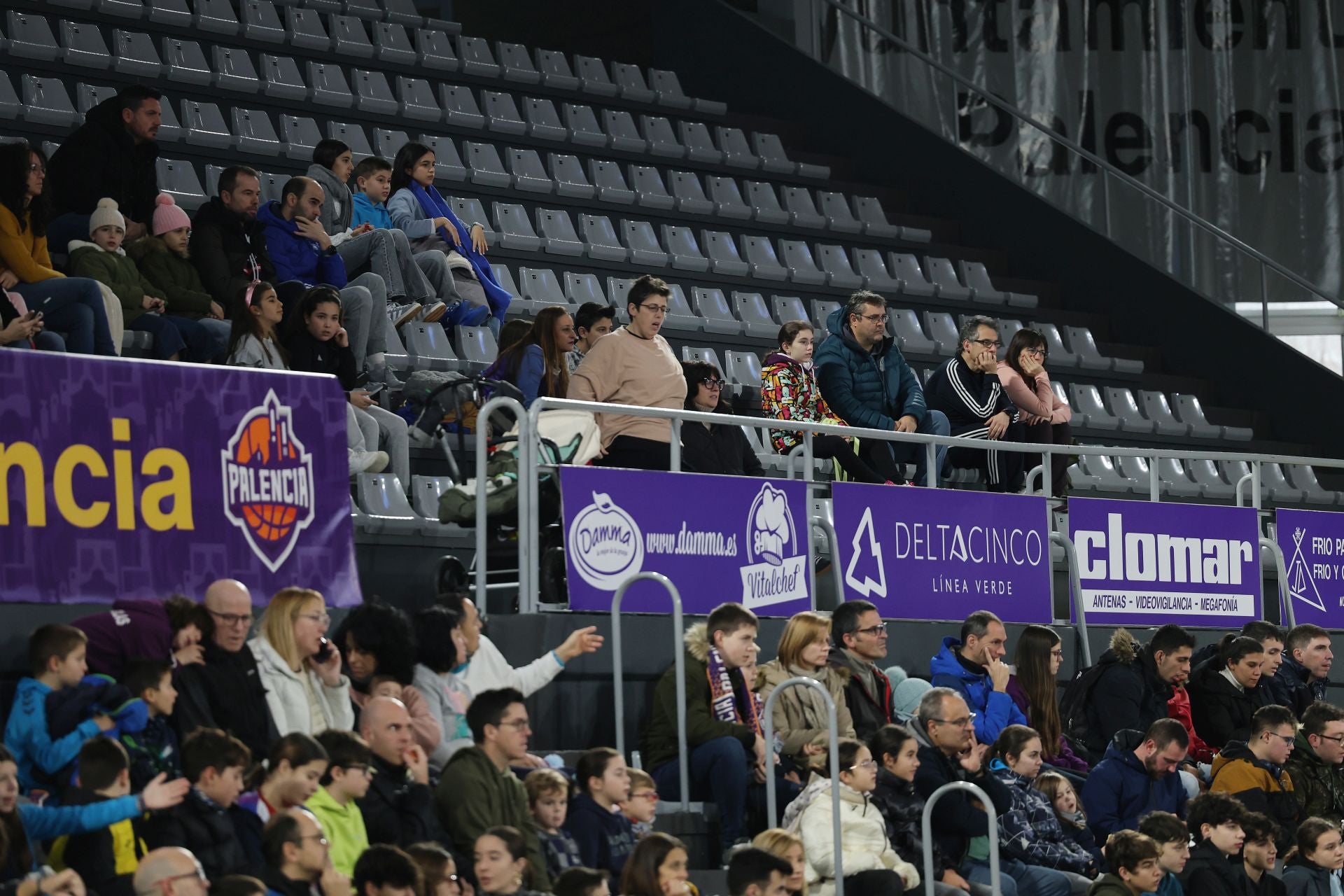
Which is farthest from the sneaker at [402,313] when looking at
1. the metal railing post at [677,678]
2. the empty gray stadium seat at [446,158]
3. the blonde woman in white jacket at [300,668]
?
the blonde woman in white jacket at [300,668]

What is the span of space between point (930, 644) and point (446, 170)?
604cm

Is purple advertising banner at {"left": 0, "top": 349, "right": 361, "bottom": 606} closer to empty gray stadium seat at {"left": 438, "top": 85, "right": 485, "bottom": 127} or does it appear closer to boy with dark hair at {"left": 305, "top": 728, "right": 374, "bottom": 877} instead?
boy with dark hair at {"left": 305, "top": 728, "right": 374, "bottom": 877}

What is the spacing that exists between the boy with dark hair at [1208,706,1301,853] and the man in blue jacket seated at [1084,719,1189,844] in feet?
1.47

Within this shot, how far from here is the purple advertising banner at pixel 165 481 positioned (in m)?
7.53

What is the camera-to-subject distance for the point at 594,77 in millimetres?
17500

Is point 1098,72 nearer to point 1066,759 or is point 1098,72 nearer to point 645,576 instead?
point 1066,759

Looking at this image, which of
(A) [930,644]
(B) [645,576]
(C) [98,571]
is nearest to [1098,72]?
(A) [930,644]

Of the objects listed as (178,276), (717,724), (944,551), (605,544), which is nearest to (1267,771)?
(944,551)

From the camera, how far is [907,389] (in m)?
12.1

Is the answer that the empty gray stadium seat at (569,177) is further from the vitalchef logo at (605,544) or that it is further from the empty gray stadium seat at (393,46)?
the vitalchef logo at (605,544)

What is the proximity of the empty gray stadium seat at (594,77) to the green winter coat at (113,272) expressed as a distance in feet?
22.9

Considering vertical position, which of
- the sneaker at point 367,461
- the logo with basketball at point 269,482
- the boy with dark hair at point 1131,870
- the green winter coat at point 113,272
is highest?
the green winter coat at point 113,272

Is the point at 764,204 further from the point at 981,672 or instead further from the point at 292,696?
the point at 292,696

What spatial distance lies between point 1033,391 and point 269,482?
18.2 ft
